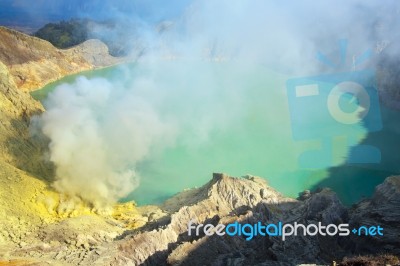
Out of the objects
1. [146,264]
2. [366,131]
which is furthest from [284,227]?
[366,131]

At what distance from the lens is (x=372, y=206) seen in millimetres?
17422

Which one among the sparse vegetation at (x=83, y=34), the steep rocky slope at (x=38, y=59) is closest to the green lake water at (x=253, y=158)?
the steep rocky slope at (x=38, y=59)

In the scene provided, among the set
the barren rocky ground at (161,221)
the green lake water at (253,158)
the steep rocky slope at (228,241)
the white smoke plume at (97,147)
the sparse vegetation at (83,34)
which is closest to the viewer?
the steep rocky slope at (228,241)

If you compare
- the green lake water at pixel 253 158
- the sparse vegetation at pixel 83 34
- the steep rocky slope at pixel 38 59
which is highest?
the sparse vegetation at pixel 83 34

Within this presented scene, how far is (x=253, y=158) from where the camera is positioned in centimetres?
3152

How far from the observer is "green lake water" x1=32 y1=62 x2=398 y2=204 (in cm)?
2731

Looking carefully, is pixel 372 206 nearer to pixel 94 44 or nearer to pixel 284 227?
pixel 284 227

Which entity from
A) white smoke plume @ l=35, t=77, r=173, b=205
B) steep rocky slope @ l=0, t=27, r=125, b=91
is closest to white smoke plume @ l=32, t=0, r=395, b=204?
white smoke plume @ l=35, t=77, r=173, b=205

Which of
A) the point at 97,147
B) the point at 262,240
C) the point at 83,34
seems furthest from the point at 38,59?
the point at 262,240

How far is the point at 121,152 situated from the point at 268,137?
1391 centimetres

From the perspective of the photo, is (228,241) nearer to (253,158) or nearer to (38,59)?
(253,158)

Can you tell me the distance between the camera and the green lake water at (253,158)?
27312 millimetres

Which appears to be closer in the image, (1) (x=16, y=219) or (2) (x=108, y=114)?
(1) (x=16, y=219)

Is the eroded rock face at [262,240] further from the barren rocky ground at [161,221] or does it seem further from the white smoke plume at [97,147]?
the white smoke plume at [97,147]
